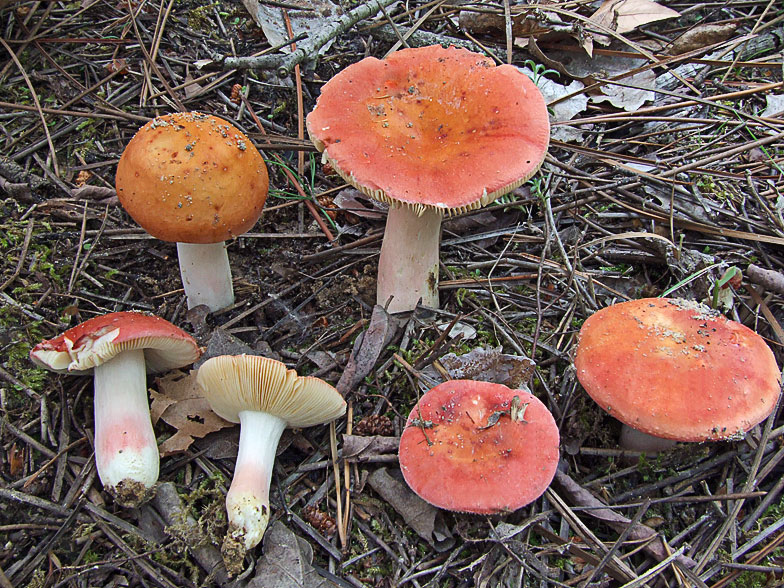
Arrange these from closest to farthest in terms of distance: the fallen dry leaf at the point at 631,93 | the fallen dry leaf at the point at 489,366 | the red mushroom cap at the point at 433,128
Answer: the red mushroom cap at the point at 433,128, the fallen dry leaf at the point at 489,366, the fallen dry leaf at the point at 631,93

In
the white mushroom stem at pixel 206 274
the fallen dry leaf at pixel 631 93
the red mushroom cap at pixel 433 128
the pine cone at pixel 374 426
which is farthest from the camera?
the fallen dry leaf at pixel 631 93

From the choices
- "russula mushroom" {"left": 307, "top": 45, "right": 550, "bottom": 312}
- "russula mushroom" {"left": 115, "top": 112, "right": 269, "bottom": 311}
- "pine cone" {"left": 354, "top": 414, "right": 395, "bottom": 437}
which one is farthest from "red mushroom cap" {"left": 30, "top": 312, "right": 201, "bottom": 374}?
"russula mushroom" {"left": 307, "top": 45, "right": 550, "bottom": 312}

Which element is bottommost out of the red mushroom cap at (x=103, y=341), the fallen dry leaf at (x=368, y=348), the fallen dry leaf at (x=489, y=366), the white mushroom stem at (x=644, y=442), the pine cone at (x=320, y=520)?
the white mushroom stem at (x=644, y=442)

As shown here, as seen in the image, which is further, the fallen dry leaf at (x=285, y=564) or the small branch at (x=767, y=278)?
the small branch at (x=767, y=278)

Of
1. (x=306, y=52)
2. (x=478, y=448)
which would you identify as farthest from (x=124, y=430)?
(x=306, y=52)

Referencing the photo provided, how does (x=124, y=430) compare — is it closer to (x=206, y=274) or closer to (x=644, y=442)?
(x=206, y=274)

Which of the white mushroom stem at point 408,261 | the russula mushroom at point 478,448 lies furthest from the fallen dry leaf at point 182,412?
the white mushroom stem at point 408,261

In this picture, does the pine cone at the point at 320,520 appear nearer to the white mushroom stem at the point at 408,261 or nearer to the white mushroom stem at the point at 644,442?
the white mushroom stem at the point at 408,261

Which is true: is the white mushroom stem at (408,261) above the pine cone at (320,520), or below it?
above
